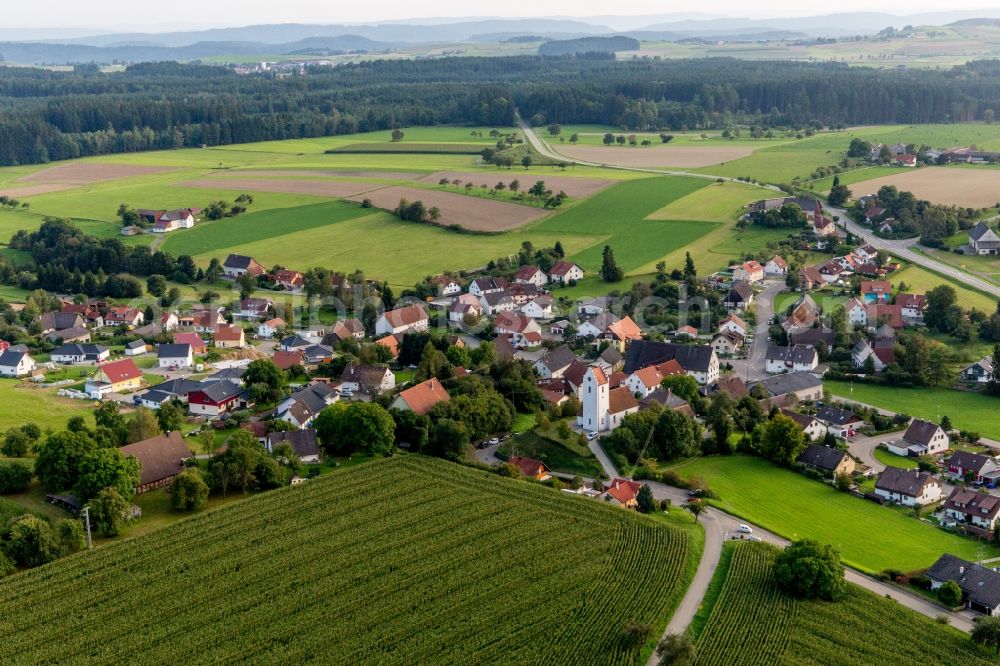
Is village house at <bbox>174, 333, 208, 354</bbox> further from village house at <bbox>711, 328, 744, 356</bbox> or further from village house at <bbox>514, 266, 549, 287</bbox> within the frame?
village house at <bbox>711, 328, 744, 356</bbox>

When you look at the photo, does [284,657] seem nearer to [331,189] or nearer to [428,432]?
[428,432]

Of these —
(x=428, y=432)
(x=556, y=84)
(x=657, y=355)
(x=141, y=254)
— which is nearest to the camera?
(x=428, y=432)

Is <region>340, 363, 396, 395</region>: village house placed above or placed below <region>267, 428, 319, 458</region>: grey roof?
below

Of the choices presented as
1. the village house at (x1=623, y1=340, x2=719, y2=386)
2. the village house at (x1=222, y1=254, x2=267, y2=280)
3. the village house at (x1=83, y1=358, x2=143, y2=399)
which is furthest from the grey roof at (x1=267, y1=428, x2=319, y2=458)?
the village house at (x1=222, y1=254, x2=267, y2=280)

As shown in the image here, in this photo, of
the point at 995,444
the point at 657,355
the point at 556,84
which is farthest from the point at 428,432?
the point at 556,84

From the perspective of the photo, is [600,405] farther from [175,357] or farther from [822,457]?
[175,357]

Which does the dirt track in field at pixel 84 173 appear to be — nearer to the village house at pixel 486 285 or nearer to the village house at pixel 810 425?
the village house at pixel 486 285
